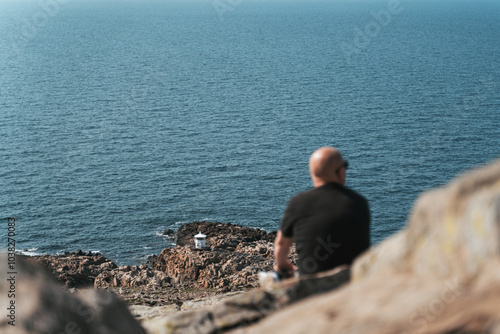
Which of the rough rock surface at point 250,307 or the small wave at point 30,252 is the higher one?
the rough rock surface at point 250,307

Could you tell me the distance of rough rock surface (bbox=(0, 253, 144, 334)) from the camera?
639 cm

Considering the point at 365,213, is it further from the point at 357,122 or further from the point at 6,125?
the point at 6,125

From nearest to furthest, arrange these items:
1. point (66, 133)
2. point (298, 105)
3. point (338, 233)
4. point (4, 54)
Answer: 1. point (338, 233)
2. point (66, 133)
3. point (298, 105)
4. point (4, 54)

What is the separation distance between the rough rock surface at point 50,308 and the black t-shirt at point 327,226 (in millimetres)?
2912

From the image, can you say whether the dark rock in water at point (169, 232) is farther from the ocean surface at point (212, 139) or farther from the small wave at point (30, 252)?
the small wave at point (30, 252)

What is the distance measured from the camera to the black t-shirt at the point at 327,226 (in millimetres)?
9078

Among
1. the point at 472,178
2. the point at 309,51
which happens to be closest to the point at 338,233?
the point at 472,178

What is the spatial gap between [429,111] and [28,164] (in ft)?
208

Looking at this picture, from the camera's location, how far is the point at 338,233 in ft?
29.7

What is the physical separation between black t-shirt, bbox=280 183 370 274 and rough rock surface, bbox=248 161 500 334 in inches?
67.0

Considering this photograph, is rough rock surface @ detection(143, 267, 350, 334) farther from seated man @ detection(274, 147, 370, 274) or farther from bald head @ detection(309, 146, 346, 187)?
bald head @ detection(309, 146, 346, 187)

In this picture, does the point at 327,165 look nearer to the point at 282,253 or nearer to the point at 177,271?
the point at 282,253

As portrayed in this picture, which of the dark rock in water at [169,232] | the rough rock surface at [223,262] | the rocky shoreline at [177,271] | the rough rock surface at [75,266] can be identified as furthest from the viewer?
the dark rock in water at [169,232]

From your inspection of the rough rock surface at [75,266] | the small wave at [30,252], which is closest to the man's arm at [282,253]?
the rough rock surface at [75,266]
